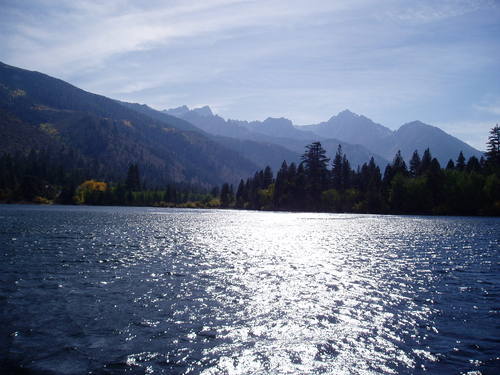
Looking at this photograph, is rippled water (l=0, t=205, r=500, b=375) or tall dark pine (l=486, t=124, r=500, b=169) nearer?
rippled water (l=0, t=205, r=500, b=375)

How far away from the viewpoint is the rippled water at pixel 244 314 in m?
15.2

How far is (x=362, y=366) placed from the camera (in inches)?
589

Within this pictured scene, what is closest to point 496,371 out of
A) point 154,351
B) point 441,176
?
point 154,351

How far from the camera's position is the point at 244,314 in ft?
71.0

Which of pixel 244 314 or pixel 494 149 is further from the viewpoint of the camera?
pixel 494 149

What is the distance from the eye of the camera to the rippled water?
15.2 metres

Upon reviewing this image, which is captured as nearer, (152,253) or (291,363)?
(291,363)

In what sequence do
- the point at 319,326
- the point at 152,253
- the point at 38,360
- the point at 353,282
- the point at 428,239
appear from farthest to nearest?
the point at 428,239 < the point at 152,253 < the point at 353,282 < the point at 319,326 < the point at 38,360

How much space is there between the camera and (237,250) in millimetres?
50125

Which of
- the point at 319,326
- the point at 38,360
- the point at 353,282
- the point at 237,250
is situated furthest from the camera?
the point at 237,250

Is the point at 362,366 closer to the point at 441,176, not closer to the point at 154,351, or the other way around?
the point at 154,351

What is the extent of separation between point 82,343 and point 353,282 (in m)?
21.5

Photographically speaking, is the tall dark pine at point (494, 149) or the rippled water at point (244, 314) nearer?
the rippled water at point (244, 314)

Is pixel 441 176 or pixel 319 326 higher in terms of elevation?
pixel 441 176
